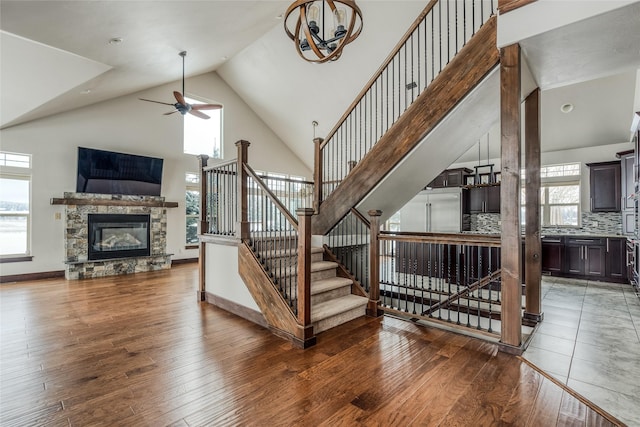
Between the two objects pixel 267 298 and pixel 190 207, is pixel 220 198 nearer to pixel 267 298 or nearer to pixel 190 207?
pixel 267 298

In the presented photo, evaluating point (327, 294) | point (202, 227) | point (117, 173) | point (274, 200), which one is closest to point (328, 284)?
point (327, 294)

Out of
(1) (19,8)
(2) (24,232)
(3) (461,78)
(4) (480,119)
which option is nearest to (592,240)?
(4) (480,119)

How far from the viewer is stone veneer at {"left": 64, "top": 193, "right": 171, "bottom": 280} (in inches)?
251

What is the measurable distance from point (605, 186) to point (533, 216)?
14.1 feet

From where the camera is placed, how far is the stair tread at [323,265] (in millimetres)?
4043

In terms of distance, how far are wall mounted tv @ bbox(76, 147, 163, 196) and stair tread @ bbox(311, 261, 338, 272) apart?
18.0 feet

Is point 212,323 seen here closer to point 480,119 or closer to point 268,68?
point 480,119

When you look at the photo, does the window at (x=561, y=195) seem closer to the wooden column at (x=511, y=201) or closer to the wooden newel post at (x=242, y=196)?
the wooden column at (x=511, y=201)

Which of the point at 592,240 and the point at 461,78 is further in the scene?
the point at 592,240

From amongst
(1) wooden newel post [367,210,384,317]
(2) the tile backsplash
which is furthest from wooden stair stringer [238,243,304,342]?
(2) the tile backsplash

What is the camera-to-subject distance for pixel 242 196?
369cm

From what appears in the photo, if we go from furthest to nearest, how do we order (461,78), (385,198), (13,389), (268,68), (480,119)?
1. (268,68)
2. (385,198)
3. (480,119)
4. (461,78)
5. (13,389)

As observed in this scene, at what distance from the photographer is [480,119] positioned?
3.75 meters

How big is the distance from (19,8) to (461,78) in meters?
5.01
